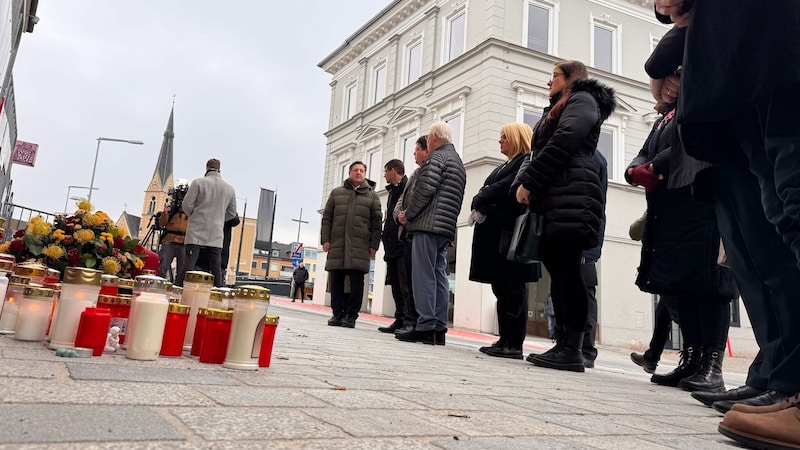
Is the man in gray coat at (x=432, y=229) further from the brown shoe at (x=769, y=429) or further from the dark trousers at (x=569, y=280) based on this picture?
the brown shoe at (x=769, y=429)

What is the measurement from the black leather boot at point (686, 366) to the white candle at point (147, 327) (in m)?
3.18

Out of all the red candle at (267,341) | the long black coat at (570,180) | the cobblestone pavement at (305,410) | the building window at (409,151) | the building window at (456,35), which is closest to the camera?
the cobblestone pavement at (305,410)

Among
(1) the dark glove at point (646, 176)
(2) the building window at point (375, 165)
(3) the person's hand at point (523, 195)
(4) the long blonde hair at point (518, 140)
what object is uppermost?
(2) the building window at point (375, 165)

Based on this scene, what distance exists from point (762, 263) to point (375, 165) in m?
19.5

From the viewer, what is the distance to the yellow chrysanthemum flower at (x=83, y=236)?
3.88 meters

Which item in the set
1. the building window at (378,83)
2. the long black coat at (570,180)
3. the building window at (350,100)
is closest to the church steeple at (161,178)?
the building window at (350,100)

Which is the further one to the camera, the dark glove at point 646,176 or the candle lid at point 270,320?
the dark glove at point 646,176

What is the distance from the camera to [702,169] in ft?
8.03

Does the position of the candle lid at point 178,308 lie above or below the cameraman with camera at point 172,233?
below

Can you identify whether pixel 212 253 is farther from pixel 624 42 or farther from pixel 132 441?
pixel 624 42

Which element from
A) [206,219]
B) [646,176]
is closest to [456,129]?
[206,219]

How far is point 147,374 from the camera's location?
6.46 ft

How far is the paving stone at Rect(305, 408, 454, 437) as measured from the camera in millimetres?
1474

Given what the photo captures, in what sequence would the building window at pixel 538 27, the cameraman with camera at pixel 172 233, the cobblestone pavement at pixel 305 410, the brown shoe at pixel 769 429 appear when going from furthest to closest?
the building window at pixel 538 27 → the cameraman with camera at pixel 172 233 → the brown shoe at pixel 769 429 → the cobblestone pavement at pixel 305 410
